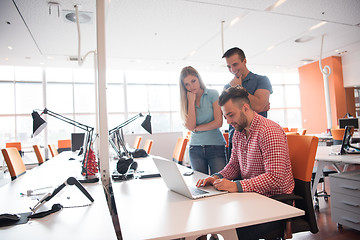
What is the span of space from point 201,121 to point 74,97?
867 cm

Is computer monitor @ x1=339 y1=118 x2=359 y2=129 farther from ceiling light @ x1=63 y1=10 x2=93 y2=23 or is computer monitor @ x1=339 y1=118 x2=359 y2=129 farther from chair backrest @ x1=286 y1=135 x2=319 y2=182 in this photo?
ceiling light @ x1=63 y1=10 x2=93 y2=23

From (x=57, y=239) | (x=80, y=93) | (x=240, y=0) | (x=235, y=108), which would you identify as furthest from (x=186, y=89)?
(x=80, y=93)

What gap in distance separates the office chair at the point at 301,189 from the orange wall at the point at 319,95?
341 inches

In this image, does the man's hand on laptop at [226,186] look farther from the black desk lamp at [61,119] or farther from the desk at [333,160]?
the desk at [333,160]

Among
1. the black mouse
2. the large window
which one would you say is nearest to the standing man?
the black mouse

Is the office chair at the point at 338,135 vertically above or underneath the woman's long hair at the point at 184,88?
underneath

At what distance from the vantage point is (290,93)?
1309 cm

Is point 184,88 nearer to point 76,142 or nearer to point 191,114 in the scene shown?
point 191,114

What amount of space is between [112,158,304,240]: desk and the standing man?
0.91m

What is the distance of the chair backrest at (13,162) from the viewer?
2498 millimetres

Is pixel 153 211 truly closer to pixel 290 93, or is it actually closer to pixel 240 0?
pixel 240 0

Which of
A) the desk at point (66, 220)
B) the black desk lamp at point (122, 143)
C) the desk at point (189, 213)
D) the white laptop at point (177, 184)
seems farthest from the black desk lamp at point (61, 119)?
the white laptop at point (177, 184)

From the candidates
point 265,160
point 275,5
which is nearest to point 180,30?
point 275,5

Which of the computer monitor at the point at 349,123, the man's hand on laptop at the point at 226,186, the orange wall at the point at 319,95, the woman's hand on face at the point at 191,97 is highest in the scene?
the orange wall at the point at 319,95
